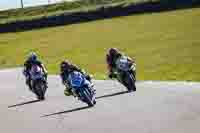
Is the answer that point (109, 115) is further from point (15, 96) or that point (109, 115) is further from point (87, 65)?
point (87, 65)

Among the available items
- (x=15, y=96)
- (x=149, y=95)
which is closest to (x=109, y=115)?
(x=149, y=95)

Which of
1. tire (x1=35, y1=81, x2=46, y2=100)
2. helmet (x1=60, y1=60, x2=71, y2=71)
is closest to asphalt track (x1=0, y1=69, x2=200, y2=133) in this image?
tire (x1=35, y1=81, x2=46, y2=100)

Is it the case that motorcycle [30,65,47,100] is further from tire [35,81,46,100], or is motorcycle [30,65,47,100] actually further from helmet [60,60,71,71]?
helmet [60,60,71,71]

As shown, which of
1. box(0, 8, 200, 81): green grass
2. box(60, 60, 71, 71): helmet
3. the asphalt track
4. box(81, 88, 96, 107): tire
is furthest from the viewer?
box(0, 8, 200, 81): green grass

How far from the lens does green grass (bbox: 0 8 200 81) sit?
31.3m

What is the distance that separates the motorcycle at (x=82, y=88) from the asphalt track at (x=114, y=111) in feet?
0.78

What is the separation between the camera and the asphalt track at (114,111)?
15039 millimetres

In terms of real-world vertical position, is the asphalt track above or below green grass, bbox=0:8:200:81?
above

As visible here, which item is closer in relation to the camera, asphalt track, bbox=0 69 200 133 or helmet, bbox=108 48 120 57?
asphalt track, bbox=0 69 200 133

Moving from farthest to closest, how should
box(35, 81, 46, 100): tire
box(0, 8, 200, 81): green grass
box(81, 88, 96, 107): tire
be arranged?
box(0, 8, 200, 81): green grass → box(35, 81, 46, 100): tire → box(81, 88, 96, 107): tire

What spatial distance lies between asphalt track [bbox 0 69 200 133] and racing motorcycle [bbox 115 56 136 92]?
28cm

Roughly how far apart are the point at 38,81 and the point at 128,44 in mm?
22897

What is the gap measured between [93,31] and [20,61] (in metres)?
8.86

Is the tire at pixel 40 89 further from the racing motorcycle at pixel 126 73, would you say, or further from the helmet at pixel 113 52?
the racing motorcycle at pixel 126 73
